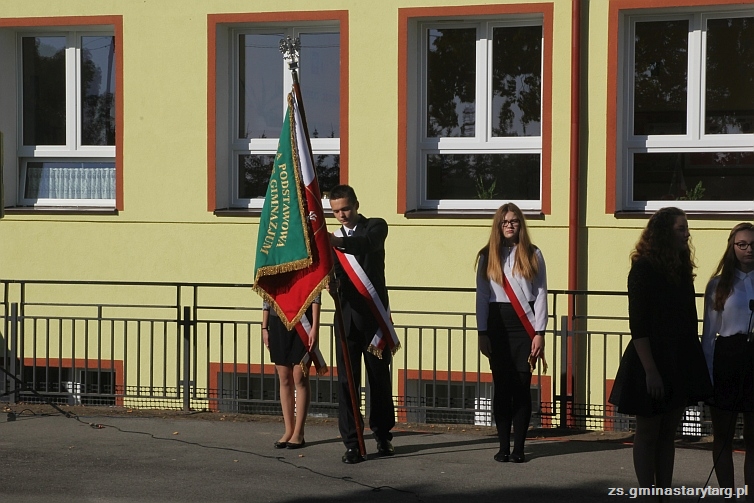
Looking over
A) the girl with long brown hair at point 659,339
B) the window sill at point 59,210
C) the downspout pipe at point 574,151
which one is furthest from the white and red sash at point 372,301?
the window sill at point 59,210

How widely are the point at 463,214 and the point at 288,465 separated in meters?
3.97

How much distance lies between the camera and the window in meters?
11.0

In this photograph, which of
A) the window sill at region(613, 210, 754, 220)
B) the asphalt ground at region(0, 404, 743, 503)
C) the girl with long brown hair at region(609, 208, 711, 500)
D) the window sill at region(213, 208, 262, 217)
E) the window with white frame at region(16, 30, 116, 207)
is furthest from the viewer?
A: the window with white frame at region(16, 30, 116, 207)

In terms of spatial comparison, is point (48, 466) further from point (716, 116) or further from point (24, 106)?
point (716, 116)

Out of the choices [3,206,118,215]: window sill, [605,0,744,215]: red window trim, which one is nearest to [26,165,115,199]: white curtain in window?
[3,206,118,215]: window sill

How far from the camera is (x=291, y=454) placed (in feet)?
26.3

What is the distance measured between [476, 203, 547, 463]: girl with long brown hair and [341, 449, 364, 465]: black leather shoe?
3.23 feet

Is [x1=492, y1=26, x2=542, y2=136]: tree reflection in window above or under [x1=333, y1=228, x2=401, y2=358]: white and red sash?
above

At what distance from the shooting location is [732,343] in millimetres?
6160

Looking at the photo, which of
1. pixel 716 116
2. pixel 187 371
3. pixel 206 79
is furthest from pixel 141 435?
pixel 716 116

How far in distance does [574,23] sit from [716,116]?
Answer: 164 cm

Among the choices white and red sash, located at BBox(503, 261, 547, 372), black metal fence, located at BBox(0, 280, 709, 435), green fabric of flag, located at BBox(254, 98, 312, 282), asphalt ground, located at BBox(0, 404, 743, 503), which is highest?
green fabric of flag, located at BBox(254, 98, 312, 282)

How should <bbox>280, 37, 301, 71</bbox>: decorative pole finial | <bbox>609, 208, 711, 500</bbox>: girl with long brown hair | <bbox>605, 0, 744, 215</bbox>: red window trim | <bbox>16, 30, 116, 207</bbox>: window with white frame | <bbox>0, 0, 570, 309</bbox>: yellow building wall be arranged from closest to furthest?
1. <bbox>609, 208, 711, 500</bbox>: girl with long brown hair
2. <bbox>280, 37, 301, 71</bbox>: decorative pole finial
3. <bbox>605, 0, 744, 215</bbox>: red window trim
4. <bbox>0, 0, 570, 309</bbox>: yellow building wall
5. <bbox>16, 30, 116, 207</bbox>: window with white frame

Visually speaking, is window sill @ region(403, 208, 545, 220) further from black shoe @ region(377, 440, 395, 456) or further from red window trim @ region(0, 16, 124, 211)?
black shoe @ region(377, 440, 395, 456)
